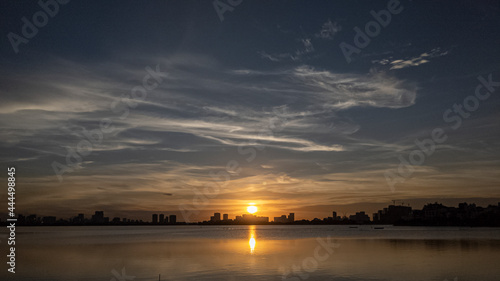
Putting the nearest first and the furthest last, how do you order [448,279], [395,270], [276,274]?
[448,279] → [276,274] → [395,270]

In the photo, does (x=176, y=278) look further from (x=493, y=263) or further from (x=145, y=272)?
(x=493, y=263)

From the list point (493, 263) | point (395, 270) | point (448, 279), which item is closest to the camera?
point (448, 279)

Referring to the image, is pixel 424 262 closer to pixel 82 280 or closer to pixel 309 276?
pixel 309 276

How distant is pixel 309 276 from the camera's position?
43.5 m

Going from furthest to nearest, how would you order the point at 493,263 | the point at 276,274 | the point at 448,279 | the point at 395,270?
1. the point at 493,263
2. the point at 395,270
3. the point at 276,274
4. the point at 448,279

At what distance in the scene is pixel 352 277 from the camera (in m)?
42.9

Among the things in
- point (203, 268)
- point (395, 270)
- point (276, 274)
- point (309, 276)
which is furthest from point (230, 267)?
point (395, 270)

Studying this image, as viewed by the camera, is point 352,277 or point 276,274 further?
point 276,274

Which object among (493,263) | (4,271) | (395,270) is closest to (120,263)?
(4,271)

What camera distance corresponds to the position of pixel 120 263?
185ft

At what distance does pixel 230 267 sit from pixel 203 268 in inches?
138

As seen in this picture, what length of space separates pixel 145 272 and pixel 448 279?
33.5 m

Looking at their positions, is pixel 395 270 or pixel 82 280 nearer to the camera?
pixel 82 280

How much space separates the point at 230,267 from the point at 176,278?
11.0m
